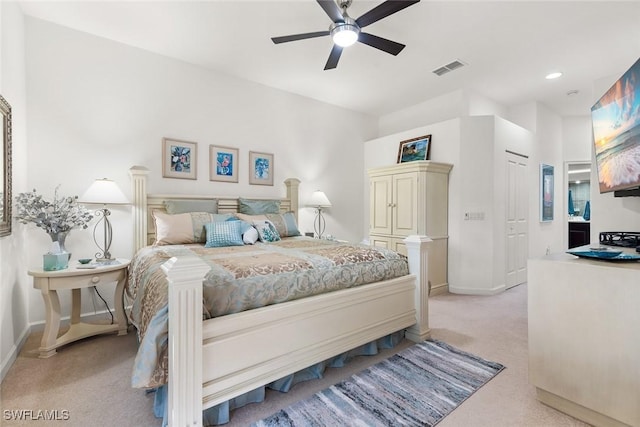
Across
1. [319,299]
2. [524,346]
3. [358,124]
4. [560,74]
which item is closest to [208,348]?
[319,299]

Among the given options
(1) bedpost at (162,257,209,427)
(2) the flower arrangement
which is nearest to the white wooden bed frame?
(1) bedpost at (162,257,209,427)

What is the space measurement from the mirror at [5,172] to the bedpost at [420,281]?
9.79 feet

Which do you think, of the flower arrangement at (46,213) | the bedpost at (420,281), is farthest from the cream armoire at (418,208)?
the flower arrangement at (46,213)

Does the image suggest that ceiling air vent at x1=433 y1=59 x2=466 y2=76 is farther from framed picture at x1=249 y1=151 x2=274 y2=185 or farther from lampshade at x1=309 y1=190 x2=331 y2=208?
framed picture at x1=249 y1=151 x2=274 y2=185

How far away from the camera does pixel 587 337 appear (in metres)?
1.49

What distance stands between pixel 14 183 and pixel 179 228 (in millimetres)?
1264

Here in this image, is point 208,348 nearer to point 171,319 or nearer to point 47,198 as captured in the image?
point 171,319

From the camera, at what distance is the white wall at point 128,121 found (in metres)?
2.74

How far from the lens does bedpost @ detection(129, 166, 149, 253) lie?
10.0 ft

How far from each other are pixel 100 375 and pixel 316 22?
3.33 meters

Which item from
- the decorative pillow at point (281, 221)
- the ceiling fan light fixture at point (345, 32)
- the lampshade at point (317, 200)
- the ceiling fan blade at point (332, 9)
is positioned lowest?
the decorative pillow at point (281, 221)

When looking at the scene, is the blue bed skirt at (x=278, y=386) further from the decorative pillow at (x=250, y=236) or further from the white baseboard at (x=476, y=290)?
the white baseboard at (x=476, y=290)

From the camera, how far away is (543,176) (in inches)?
190

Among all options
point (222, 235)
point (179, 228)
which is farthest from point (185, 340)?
point (179, 228)
